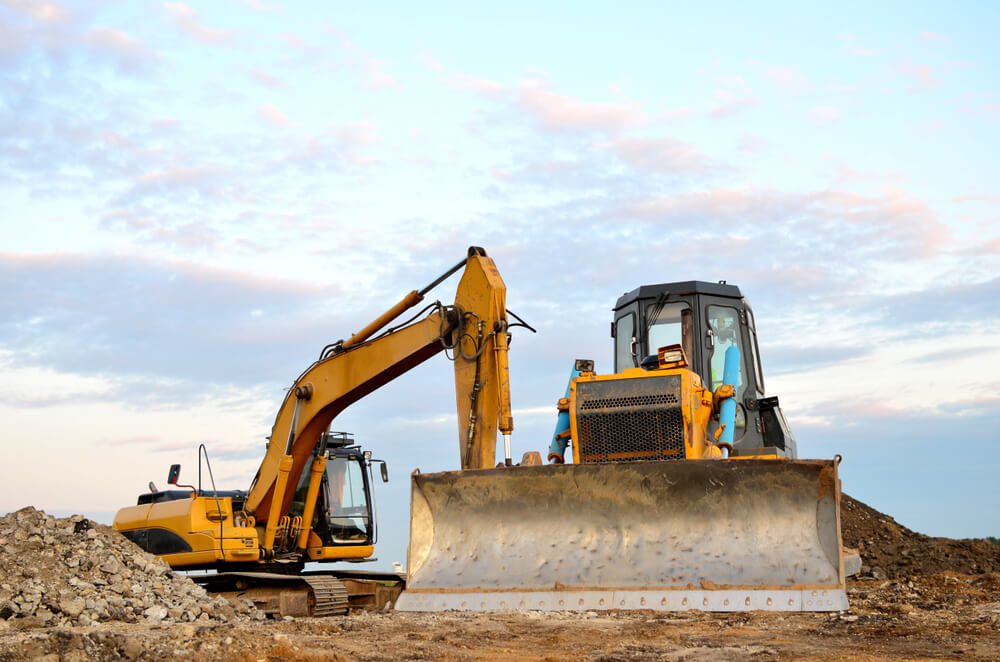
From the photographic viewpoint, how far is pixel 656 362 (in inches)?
352

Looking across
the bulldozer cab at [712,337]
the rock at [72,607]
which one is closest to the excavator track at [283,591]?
the rock at [72,607]

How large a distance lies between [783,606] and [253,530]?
772cm

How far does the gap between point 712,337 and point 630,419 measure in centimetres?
208

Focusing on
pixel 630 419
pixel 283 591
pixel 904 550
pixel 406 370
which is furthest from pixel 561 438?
pixel 904 550

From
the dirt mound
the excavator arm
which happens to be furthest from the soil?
the dirt mound

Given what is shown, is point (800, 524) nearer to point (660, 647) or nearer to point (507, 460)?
point (660, 647)

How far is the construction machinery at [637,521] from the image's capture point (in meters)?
7.19

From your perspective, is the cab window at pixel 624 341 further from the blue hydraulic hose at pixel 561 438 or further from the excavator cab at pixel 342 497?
the excavator cab at pixel 342 497

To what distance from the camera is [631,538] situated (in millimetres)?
7629

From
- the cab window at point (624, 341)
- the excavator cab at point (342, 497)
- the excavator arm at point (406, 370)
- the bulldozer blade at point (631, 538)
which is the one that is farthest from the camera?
the excavator cab at point (342, 497)

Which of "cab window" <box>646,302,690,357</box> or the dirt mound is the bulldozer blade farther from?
the dirt mound

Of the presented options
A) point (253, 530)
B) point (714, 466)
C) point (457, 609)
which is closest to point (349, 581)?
point (253, 530)

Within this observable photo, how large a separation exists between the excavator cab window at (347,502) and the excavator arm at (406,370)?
685 millimetres

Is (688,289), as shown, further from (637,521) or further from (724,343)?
(637,521)
